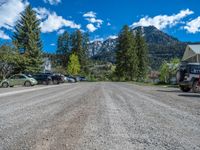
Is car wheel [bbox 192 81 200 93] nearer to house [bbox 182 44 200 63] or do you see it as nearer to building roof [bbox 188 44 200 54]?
house [bbox 182 44 200 63]

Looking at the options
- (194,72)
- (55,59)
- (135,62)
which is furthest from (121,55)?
(194,72)

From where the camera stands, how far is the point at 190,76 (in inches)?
866

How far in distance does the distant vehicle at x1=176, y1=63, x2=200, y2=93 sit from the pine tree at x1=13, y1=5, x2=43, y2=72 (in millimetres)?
36413

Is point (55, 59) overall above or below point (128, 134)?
above

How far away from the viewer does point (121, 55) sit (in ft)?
260

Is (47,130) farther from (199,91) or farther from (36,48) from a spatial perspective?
(36,48)

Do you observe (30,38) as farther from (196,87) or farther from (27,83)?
(196,87)

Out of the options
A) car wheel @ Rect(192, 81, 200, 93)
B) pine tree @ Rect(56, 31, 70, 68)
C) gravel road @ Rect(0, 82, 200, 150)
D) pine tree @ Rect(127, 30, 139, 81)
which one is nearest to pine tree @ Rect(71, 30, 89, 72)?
pine tree @ Rect(56, 31, 70, 68)

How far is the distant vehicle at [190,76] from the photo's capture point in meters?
21.5

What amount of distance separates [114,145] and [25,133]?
2032 millimetres

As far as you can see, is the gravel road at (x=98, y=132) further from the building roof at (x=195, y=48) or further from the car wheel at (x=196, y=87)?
the building roof at (x=195, y=48)

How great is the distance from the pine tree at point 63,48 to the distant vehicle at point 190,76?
8359 cm

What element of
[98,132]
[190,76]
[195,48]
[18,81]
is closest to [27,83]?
[18,81]

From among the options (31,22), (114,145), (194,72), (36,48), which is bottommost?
(114,145)
